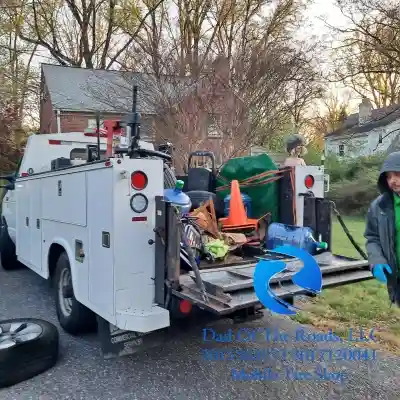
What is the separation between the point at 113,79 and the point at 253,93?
17.0ft

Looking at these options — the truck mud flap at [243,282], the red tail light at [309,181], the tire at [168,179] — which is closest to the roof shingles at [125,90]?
the tire at [168,179]

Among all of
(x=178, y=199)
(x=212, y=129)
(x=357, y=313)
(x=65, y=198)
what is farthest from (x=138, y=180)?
(x=212, y=129)

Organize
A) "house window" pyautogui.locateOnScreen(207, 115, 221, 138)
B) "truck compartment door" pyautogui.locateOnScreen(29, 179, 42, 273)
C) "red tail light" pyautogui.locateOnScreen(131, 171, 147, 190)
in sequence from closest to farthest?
"red tail light" pyautogui.locateOnScreen(131, 171, 147, 190) < "truck compartment door" pyautogui.locateOnScreen(29, 179, 42, 273) < "house window" pyautogui.locateOnScreen(207, 115, 221, 138)

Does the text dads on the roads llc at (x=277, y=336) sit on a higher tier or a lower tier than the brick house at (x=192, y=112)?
lower

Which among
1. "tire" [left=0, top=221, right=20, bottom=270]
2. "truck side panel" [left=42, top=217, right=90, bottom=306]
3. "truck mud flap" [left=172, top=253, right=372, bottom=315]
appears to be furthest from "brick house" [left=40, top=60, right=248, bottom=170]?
"truck mud flap" [left=172, top=253, right=372, bottom=315]

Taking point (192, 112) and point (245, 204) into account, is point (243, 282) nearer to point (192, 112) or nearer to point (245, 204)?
point (245, 204)

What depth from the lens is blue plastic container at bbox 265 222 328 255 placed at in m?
3.85

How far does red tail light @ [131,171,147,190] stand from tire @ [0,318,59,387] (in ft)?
4.85

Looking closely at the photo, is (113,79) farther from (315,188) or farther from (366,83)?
(315,188)

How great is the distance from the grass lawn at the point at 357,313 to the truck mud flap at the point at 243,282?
984 mm

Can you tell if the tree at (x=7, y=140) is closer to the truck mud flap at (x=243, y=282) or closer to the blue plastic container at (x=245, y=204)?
the blue plastic container at (x=245, y=204)

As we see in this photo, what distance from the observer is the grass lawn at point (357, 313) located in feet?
14.0

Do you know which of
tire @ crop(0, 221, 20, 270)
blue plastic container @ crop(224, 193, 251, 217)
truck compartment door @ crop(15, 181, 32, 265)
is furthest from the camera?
tire @ crop(0, 221, 20, 270)

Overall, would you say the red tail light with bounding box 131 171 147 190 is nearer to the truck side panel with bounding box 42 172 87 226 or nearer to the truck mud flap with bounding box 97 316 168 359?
the truck side panel with bounding box 42 172 87 226
